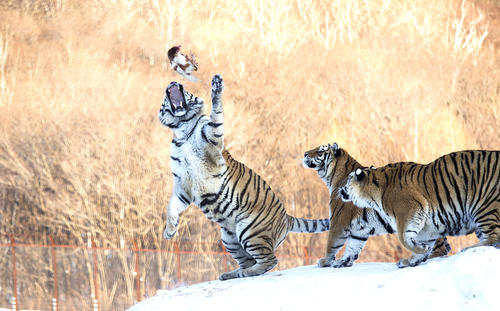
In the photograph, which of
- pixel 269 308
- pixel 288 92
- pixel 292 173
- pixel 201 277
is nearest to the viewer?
pixel 269 308

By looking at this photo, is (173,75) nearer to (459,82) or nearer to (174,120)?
(459,82)

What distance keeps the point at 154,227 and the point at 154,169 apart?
187cm

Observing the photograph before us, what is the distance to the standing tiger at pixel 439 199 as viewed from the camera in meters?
4.20

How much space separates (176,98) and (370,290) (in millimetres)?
1916

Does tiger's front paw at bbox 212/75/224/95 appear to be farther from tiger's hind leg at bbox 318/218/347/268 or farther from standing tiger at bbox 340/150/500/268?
tiger's hind leg at bbox 318/218/347/268

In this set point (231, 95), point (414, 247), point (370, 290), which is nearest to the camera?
point (370, 290)

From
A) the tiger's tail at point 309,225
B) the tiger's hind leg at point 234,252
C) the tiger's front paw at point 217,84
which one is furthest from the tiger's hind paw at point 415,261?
the tiger's front paw at point 217,84

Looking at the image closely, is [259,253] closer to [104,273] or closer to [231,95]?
[104,273]

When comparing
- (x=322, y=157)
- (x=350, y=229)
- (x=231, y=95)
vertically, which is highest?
(x=231, y=95)

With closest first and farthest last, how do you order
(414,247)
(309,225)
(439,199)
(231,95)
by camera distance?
(414,247) → (439,199) → (309,225) → (231,95)

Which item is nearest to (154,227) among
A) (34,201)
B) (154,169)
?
(154,169)

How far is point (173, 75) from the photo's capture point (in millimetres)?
23422

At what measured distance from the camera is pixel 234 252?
17.0 ft

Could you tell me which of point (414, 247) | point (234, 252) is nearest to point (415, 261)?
point (414, 247)
